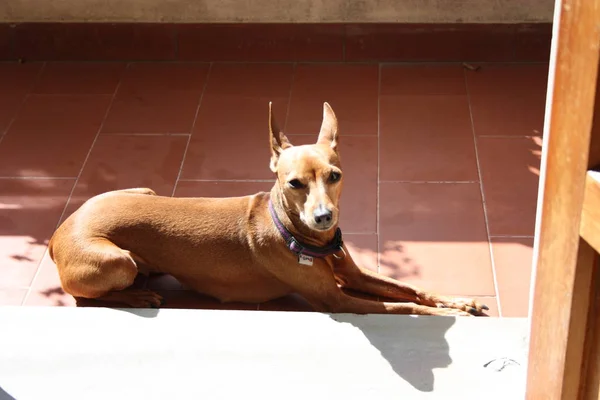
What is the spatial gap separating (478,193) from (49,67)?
3937mm

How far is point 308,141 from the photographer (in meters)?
6.14

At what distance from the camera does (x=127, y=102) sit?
22.4ft

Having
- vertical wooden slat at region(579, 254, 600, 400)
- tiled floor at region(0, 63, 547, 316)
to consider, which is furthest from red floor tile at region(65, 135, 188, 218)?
vertical wooden slat at region(579, 254, 600, 400)

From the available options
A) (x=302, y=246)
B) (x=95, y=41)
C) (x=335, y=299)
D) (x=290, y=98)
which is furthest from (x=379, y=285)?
(x=95, y=41)

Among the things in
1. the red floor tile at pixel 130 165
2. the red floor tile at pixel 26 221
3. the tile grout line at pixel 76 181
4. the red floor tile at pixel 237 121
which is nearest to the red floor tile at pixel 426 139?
the red floor tile at pixel 237 121

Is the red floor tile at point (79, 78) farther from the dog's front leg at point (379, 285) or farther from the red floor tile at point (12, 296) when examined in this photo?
the dog's front leg at point (379, 285)

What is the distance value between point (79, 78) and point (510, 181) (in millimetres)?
3721

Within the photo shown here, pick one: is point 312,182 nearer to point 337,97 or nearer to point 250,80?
point 337,97

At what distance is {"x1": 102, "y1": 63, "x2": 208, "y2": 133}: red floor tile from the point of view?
6.52 m

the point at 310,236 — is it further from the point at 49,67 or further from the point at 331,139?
the point at 49,67

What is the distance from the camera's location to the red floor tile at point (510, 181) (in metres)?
5.34

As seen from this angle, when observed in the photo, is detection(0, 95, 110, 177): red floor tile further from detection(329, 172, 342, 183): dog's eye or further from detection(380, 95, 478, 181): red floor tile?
detection(329, 172, 342, 183): dog's eye

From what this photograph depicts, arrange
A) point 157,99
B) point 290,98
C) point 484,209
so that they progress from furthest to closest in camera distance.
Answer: point 157,99
point 290,98
point 484,209

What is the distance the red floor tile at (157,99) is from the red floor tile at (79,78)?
118mm
